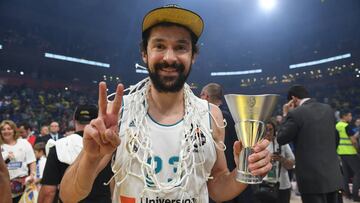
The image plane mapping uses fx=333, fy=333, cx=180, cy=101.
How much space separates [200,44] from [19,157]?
1505 centimetres

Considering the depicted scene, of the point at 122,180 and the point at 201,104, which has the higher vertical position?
the point at 201,104

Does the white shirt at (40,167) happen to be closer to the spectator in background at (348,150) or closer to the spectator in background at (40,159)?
the spectator in background at (40,159)

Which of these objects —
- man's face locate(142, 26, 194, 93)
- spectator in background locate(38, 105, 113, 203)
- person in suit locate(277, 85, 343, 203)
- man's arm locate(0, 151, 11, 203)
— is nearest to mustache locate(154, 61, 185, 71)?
man's face locate(142, 26, 194, 93)

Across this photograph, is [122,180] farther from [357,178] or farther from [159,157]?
[357,178]

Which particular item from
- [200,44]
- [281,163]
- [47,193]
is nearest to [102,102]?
[47,193]

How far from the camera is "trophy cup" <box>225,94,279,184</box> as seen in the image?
4.06 ft

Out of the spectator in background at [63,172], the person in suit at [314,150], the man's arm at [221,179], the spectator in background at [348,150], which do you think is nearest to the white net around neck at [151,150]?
the man's arm at [221,179]

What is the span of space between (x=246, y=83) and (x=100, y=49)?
1221 centimetres

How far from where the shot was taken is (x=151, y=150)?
55.7 inches

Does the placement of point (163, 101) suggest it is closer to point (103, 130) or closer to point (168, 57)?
point (168, 57)

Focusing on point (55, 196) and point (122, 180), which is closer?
point (122, 180)

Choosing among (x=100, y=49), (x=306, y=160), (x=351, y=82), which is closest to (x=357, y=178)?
(x=306, y=160)

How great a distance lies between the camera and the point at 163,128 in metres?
1.50

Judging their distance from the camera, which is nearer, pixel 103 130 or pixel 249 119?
pixel 103 130
